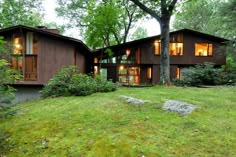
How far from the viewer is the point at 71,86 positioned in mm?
10992

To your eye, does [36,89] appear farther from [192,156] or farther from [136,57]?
[192,156]

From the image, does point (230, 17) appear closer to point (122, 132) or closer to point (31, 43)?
point (31, 43)

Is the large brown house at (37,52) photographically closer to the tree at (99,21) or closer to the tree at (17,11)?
the tree at (99,21)

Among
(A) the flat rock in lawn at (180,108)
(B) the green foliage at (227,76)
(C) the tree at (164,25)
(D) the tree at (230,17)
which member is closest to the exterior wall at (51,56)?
(C) the tree at (164,25)

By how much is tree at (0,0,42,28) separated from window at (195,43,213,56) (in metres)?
16.9

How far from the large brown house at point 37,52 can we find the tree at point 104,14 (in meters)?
5.84

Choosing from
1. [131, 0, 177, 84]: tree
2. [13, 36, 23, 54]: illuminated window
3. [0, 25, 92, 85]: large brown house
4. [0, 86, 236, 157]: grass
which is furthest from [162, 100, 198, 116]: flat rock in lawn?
[13, 36, 23, 54]: illuminated window

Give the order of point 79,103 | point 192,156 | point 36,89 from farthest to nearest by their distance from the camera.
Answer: point 36,89 → point 79,103 → point 192,156

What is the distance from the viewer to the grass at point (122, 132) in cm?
478

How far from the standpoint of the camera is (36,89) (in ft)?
51.6

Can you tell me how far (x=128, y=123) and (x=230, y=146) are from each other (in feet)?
6.77

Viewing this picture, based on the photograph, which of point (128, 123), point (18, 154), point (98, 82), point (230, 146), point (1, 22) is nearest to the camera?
point (230, 146)

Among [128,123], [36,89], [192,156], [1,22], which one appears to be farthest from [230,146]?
[1,22]

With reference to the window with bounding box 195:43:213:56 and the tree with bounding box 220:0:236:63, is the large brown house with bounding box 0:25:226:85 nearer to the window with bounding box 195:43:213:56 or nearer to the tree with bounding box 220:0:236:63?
the window with bounding box 195:43:213:56
